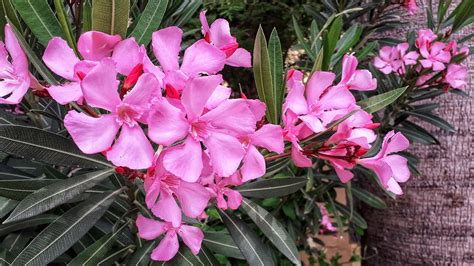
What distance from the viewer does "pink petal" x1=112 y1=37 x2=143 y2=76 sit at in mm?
589

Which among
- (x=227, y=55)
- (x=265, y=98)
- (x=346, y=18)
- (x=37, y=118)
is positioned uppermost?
(x=227, y=55)

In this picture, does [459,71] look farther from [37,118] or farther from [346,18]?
[37,118]

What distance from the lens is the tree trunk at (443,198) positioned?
5.39ft

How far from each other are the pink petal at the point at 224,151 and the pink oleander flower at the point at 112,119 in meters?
0.08

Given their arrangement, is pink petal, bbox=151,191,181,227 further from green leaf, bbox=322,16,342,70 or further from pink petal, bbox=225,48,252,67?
green leaf, bbox=322,16,342,70

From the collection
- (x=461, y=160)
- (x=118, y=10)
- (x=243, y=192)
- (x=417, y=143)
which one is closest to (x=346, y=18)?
(x=417, y=143)

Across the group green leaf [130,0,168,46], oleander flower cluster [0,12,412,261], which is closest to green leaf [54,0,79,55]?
oleander flower cluster [0,12,412,261]

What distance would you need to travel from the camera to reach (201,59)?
633mm

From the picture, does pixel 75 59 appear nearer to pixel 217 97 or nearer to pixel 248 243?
pixel 217 97

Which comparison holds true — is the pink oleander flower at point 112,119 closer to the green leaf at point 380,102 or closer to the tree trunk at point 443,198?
the green leaf at point 380,102

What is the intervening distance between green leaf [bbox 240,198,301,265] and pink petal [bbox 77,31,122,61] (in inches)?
18.0

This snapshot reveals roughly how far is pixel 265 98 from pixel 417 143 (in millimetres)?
1117

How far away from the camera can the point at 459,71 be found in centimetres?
150

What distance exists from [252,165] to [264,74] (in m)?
0.18
